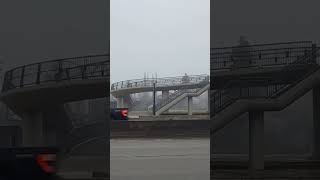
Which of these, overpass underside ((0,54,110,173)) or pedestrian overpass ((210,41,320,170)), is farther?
pedestrian overpass ((210,41,320,170))

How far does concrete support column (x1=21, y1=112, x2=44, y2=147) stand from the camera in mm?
3193

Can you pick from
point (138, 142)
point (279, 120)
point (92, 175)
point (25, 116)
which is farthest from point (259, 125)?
point (25, 116)

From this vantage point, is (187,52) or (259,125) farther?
(259,125)

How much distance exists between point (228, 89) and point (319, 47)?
2.47 ft

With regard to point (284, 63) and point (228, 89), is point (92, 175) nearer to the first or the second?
point (228, 89)

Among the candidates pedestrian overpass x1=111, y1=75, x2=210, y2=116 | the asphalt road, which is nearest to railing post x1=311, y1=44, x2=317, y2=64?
pedestrian overpass x1=111, y1=75, x2=210, y2=116

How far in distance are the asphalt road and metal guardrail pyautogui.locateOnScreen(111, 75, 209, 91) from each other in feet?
1.27

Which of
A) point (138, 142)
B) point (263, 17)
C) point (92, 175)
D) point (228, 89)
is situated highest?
point (263, 17)

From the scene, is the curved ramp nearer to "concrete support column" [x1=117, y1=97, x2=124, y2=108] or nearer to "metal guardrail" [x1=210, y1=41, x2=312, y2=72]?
"concrete support column" [x1=117, y1=97, x2=124, y2=108]

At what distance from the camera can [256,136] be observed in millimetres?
3344

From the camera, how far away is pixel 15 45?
10.3ft

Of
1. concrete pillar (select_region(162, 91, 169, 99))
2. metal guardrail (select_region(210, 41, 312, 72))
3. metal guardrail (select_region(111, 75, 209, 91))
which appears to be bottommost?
concrete pillar (select_region(162, 91, 169, 99))

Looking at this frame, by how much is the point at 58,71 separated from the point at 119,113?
52 centimetres

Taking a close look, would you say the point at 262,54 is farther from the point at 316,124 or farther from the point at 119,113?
the point at 119,113
